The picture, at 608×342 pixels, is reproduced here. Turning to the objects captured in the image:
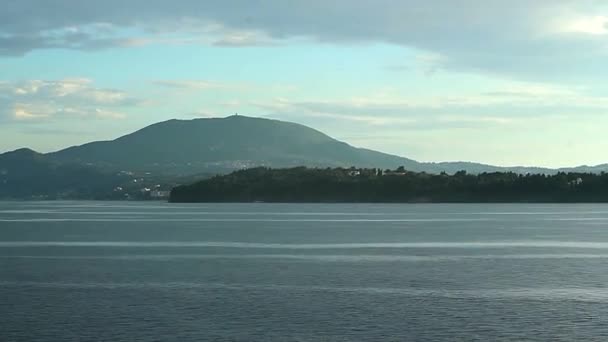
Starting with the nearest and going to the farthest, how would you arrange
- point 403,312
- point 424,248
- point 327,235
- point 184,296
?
1. point 403,312
2. point 184,296
3. point 424,248
4. point 327,235

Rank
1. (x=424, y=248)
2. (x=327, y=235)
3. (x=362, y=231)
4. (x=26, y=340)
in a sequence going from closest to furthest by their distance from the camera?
1. (x=26, y=340)
2. (x=424, y=248)
3. (x=327, y=235)
4. (x=362, y=231)

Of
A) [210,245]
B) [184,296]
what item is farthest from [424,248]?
[184,296]

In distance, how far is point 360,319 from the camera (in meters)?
40.2

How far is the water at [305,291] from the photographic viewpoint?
1473 inches

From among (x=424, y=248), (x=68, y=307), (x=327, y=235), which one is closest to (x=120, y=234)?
(x=327, y=235)

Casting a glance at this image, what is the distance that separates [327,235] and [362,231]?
1071 cm

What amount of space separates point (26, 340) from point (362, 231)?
271 feet

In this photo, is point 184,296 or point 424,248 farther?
point 424,248

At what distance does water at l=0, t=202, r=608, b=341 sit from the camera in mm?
37406

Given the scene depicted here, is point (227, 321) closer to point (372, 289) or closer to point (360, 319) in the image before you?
point (360, 319)

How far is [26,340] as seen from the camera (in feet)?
115

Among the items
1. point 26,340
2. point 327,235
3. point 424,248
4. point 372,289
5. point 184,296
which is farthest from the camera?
point 327,235

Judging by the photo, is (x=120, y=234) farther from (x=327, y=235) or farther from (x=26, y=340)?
(x=26, y=340)

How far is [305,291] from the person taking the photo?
1956 inches
